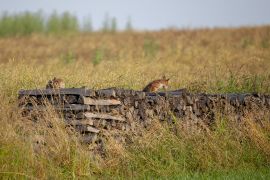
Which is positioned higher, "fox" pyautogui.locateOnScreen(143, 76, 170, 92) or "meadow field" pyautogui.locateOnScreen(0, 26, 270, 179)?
"fox" pyautogui.locateOnScreen(143, 76, 170, 92)

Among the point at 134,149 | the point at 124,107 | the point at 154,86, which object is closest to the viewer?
the point at 134,149

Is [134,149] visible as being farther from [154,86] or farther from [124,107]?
[154,86]

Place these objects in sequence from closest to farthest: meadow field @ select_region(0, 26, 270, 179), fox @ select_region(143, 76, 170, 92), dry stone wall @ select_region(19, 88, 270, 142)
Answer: meadow field @ select_region(0, 26, 270, 179), dry stone wall @ select_region(19, 88, 270, 142), fox @ select_region(143, 76, 170, 92)

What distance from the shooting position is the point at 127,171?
10789 millimetres

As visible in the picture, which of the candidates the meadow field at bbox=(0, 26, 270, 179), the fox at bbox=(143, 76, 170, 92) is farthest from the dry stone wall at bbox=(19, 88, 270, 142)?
the fox at bbox=(143, 76, 170, 92)

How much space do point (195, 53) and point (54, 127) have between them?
2414 centimetres

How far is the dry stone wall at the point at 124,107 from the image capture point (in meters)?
11.4

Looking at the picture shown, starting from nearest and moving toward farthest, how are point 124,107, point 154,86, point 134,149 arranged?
point 134,149 → point 124,107 → point 154,86

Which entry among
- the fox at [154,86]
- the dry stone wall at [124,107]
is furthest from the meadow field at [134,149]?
the fox at [154,86]

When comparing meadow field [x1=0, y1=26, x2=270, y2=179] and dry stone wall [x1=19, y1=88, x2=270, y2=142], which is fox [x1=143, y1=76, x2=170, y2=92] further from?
meadow field [x1=0, y1=26, x2=270, y2=179]

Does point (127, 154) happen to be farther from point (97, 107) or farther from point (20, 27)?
point (20, 27)

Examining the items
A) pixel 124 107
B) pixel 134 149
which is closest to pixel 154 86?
pixel 124 107

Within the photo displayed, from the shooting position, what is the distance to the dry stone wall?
11414 millimetres

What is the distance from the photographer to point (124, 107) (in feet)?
40.1
